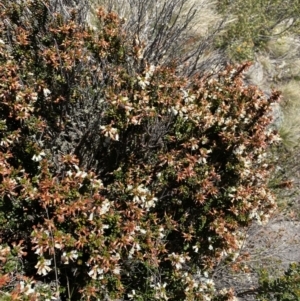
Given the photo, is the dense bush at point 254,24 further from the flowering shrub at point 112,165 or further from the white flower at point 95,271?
the white flower at point 95,271

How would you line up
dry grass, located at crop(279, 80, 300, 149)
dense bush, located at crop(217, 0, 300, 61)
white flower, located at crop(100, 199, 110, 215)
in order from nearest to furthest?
white flower, located at crop(100, 199, 110, 215)
dry grass, located at crop(279, 80, 300, 149)
dense bush, located at crop(217, 0, 300, 61)

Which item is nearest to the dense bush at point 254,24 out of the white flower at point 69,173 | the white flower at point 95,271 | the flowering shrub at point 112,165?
the flowering shrub at point 112,165

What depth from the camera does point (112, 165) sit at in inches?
121

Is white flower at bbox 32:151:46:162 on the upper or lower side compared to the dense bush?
lower

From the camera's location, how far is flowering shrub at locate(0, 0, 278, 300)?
2.53 m

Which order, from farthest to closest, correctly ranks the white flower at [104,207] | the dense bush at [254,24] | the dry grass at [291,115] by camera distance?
the dense bush at [254,24]
the dry grass at [291,115]
the white flower at [104,207]

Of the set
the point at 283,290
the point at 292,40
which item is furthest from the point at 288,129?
the point at 283,290

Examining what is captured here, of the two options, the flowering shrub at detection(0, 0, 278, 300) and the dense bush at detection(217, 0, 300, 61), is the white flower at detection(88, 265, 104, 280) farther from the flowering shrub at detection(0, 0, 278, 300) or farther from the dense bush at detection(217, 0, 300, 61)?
the dense bush at detection(217, 0, 300, 61)

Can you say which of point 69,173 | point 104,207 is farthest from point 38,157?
point 104,207

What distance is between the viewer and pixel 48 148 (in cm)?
282

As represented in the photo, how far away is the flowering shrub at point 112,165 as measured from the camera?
2.53 m

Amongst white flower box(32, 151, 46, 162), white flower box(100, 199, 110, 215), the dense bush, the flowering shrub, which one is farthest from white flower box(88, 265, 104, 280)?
the dense bush

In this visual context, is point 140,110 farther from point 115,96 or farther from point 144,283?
point 144,283

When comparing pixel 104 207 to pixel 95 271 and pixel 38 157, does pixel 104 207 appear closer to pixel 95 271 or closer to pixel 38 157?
pixel 95 271
